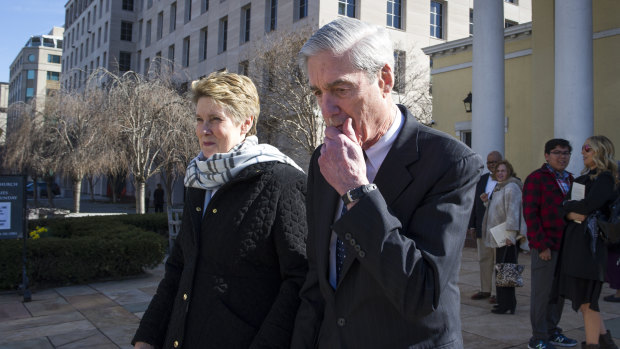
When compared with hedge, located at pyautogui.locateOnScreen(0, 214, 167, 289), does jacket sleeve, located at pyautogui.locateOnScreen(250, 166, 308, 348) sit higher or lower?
higher

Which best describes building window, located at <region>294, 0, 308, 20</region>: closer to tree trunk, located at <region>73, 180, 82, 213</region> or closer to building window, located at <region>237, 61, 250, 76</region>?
building window, located at <region>237, 61, 250, 76</region>

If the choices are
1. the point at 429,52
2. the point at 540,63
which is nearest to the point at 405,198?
the point at 540,63

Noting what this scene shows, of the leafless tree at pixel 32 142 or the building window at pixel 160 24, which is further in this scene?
the building window at pixel 160 24

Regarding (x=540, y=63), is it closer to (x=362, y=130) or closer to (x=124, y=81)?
(x=124, y=81)

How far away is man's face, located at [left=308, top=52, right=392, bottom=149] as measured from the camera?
151 cm

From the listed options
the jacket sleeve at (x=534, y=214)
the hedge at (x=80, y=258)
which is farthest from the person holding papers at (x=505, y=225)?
the hedge at (x=80, y=258)

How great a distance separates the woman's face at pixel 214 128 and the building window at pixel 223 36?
1253 inches

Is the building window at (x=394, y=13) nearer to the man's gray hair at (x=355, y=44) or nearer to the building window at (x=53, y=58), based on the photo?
the man's gray hair at (x=355, y=44)

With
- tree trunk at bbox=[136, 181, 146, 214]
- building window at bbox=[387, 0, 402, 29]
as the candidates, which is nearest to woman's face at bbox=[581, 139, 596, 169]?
tree trunk at bbox=[136, 181, 146, 214]

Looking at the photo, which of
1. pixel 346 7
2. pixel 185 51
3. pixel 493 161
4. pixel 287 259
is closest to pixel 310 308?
pixel 287 259

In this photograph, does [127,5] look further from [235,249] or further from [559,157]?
[235,249]

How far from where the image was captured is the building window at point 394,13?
2707cm

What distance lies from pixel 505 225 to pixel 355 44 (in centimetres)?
559

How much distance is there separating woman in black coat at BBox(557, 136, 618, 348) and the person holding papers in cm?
164
